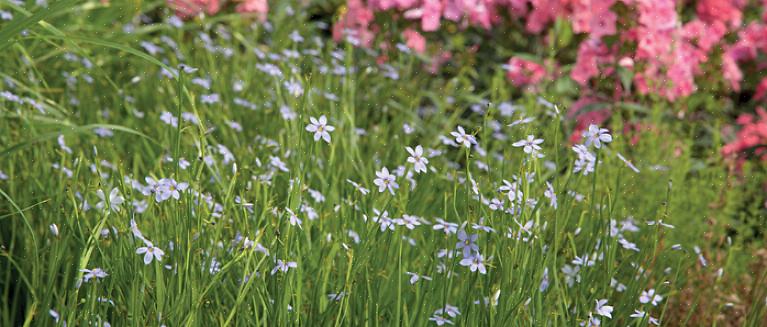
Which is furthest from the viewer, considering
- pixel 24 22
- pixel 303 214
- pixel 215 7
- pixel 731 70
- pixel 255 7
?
pixel 215 7

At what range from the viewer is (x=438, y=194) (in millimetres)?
2812

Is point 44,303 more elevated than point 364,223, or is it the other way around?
point 364,223

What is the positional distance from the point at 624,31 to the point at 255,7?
172cm

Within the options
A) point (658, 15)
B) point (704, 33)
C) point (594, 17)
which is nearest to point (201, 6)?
point (594, 17)

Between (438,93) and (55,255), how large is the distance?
238 centimetres

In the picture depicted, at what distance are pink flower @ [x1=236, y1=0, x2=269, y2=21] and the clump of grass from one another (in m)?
0.46

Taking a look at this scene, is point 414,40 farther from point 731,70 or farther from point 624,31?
point 731,70

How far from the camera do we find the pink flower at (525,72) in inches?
156

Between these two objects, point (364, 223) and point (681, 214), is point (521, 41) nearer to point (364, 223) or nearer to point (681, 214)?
point (681, 214)

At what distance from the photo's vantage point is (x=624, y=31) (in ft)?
12.7

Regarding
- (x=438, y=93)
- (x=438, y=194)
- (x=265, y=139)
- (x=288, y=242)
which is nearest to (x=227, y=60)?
(x=438, y=93)

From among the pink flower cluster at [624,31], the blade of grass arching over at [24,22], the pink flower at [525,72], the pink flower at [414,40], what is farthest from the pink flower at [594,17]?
the blade of grass arching over at [24,22]

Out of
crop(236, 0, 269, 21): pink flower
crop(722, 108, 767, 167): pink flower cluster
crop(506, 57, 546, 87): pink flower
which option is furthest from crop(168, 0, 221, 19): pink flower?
crop(722, 108, 767, 167): pink flower cluster

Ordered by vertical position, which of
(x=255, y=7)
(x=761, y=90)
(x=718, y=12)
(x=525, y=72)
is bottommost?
(x=525, y=72)
